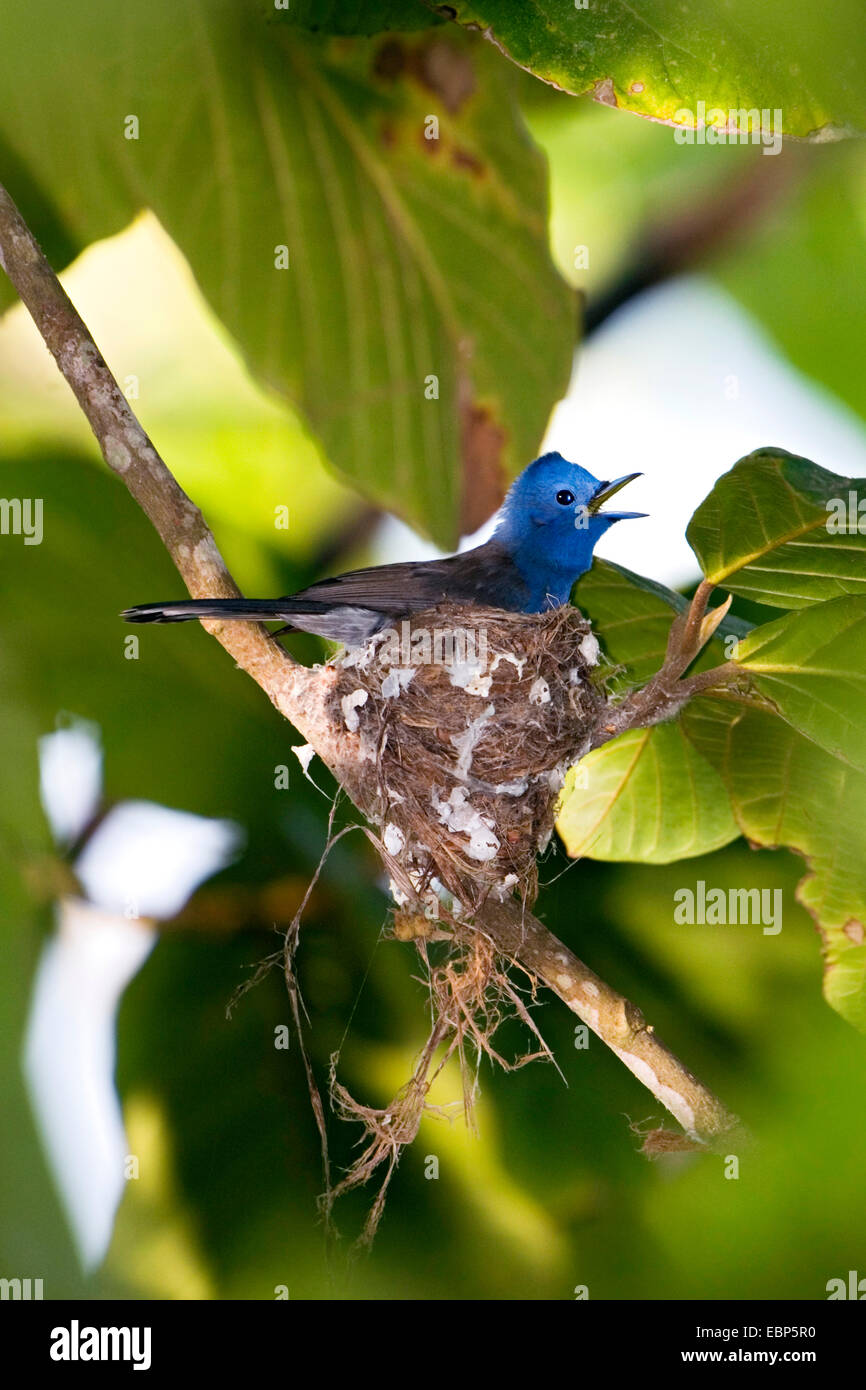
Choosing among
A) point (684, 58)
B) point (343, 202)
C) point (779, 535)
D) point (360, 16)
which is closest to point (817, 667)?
point (779, 535)

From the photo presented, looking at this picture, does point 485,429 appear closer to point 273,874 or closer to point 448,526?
point 448,526

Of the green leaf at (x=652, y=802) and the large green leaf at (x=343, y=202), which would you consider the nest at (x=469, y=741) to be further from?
the large green leaf at (x=343, y=202)

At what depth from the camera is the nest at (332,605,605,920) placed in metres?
2.98

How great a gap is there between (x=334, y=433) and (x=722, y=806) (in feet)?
5.55

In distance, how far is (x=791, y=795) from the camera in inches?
120

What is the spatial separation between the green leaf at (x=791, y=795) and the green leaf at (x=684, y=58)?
55.5 inches

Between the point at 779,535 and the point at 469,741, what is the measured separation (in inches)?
39.4

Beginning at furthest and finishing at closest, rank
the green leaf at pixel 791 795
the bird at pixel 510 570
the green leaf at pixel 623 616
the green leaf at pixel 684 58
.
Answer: the bird at pixel 510 570, the green leaf at pixel 623 616, the green leaf at pixel 791 795, the green leaf at pixel 684 58

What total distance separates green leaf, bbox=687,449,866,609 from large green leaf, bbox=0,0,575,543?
4.37ft

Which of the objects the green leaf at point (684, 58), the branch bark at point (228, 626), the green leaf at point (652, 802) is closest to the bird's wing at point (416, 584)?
the branch bark at point (228, 626)

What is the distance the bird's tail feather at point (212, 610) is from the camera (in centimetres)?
262

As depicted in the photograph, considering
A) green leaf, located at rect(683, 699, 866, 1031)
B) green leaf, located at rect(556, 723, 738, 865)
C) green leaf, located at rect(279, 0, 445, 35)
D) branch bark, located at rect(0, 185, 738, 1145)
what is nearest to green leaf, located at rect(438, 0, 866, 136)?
green leaf, located at rect(279, 0, 445, 35)

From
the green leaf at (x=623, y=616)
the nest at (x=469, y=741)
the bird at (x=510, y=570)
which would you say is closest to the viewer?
the nest at (x=469, y=741)

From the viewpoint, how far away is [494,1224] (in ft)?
11.1
